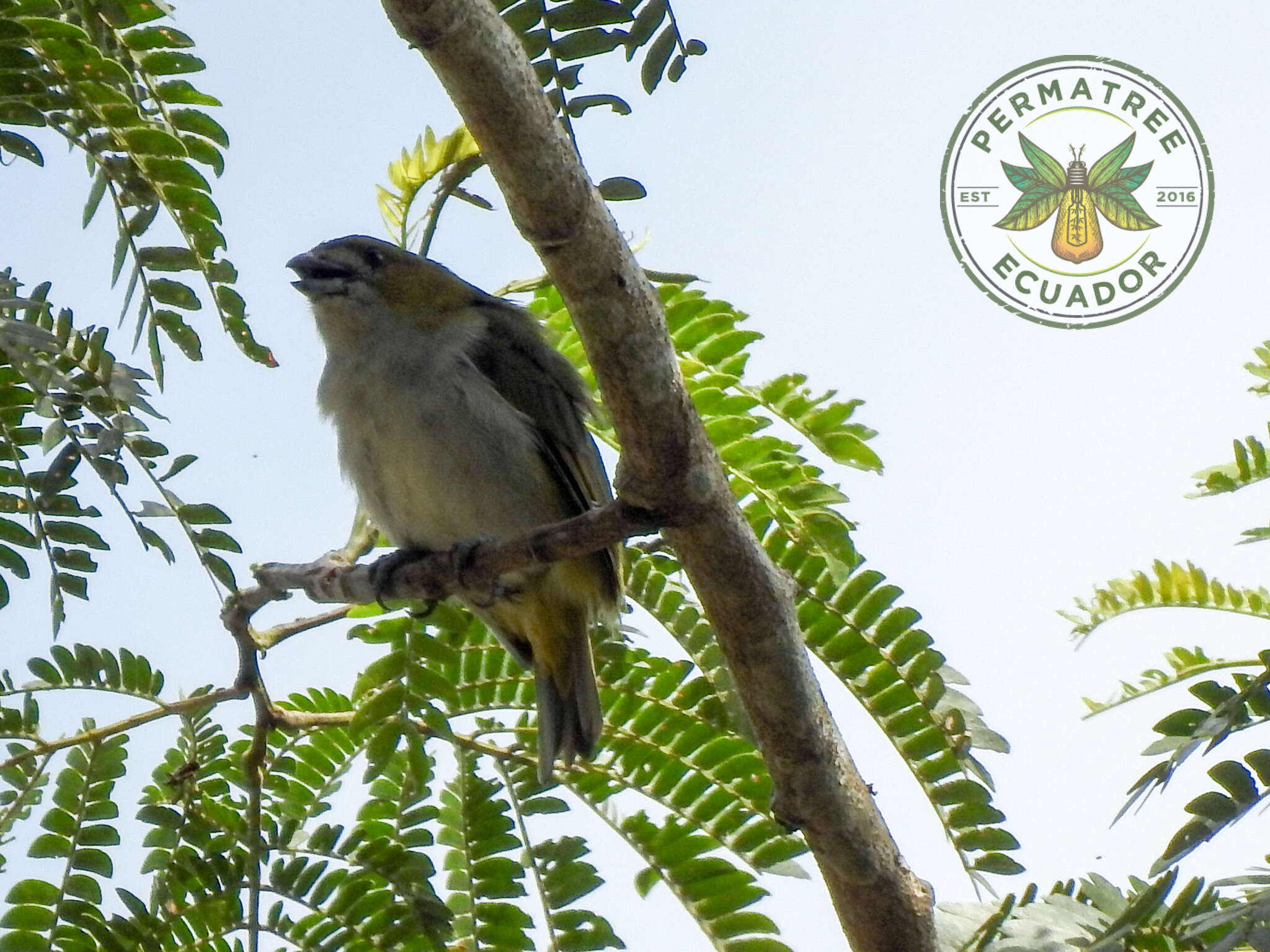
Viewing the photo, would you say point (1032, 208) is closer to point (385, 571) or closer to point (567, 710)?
point (567, 710)

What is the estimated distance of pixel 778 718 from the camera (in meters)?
2.58

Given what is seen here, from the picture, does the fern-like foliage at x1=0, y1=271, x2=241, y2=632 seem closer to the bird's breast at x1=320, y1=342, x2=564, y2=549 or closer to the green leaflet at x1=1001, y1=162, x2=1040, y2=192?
the bird's breast at x1=320, y1=342, x2=564, y2=549

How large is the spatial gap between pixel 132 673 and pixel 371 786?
2.17ft

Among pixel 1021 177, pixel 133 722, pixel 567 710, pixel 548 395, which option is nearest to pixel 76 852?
pixel 133 722

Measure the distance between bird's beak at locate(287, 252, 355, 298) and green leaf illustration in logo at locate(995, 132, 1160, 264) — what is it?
7.43 feet

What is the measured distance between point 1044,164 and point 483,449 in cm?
214

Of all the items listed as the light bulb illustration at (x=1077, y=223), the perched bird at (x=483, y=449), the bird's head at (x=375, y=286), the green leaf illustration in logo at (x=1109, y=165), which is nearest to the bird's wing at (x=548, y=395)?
the perched bird at (x=483, y=449)

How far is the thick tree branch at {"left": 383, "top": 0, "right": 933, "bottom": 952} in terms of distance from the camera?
2000 millimetres

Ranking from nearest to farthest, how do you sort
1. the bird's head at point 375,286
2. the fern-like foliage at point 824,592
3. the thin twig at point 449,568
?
1. the thin twig at point 449,568
2. the fern-like foliage at point 824,592
3. the bird's head at point 375,286

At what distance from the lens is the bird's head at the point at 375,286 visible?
162 inches

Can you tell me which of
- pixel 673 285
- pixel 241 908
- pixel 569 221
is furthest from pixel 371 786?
pixel 569 221

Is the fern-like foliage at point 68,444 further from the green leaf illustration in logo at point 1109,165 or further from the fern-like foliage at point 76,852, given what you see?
the green leaf illustration in logo at point 1109,165

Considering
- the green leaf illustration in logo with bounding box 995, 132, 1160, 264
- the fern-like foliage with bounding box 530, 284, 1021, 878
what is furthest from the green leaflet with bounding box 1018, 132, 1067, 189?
the fern-like foliage with bounding box 530, 284, 1021, 878

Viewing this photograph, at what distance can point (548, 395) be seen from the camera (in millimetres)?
3926
